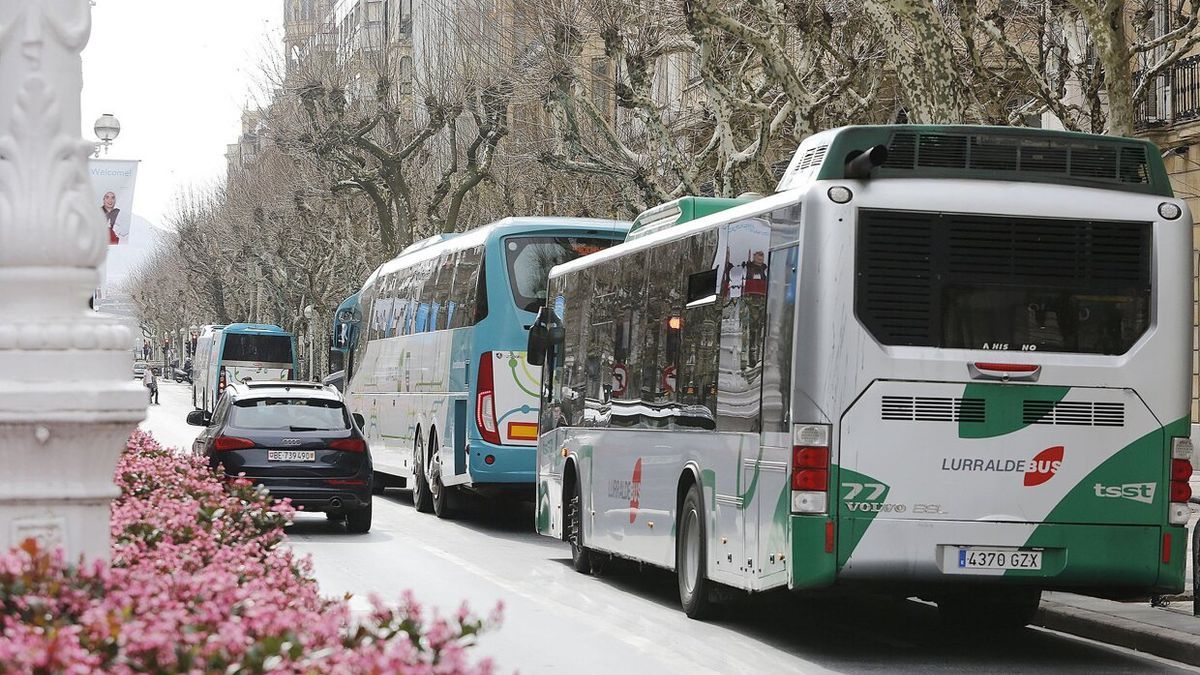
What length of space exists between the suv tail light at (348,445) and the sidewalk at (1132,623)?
8.80 metres

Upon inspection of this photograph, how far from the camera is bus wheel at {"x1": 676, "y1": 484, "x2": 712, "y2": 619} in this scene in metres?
13.7

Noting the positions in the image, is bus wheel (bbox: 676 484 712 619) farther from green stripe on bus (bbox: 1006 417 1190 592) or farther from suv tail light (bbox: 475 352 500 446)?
suv tail light (bbox: 475 352 500 446)

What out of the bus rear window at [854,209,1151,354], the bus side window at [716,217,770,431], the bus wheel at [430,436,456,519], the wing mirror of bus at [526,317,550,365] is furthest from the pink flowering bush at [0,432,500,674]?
the bus wheel at [430,436,456,519]

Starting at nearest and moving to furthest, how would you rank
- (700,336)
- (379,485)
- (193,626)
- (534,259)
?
(193,626) < (700,336) < (534,259) < (379,485)

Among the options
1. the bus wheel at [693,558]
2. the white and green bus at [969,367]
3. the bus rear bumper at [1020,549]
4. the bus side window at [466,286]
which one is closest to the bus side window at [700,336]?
the bus wheel at [693,558]

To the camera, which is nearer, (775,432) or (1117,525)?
(1117,525)

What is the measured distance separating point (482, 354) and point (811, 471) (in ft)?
38.9

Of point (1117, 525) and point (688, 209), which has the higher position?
point (688, 209)

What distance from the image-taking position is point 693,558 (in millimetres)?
13984

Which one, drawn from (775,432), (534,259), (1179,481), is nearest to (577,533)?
(534,259)

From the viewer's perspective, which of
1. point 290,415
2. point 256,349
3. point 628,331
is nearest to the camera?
point 628,331

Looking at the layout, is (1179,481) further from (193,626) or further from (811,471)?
(193,626)

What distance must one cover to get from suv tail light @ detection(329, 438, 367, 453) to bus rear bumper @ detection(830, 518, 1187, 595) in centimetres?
1090

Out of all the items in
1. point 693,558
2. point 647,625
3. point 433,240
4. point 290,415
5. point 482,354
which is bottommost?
point 647,625
